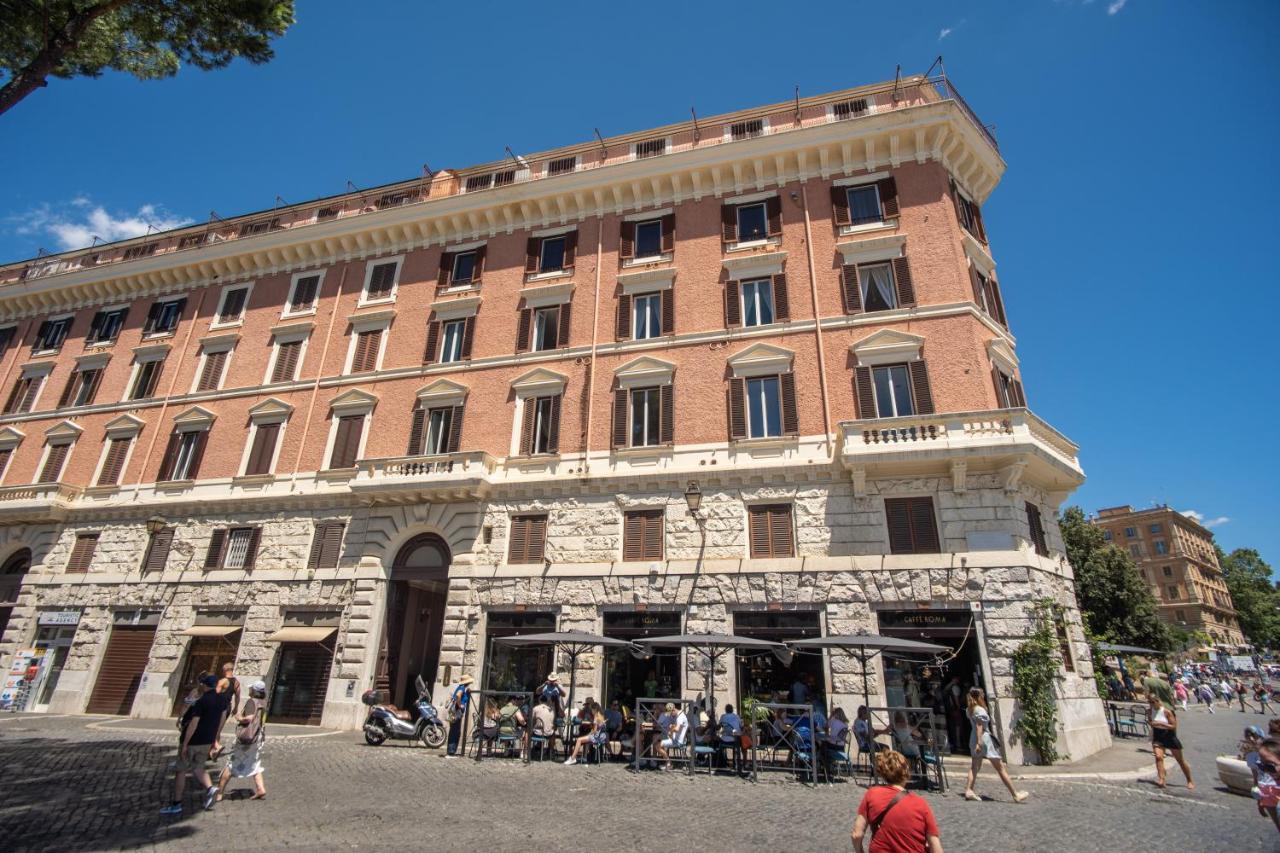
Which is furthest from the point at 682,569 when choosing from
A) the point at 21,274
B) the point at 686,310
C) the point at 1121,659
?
the point at 21,274

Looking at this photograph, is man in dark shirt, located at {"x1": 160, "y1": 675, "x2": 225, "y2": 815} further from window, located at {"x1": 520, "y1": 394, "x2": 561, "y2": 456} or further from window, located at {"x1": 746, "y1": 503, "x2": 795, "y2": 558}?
window, located at {"x1": 746, "y1": 503, "x2": 795, "y2": 558}

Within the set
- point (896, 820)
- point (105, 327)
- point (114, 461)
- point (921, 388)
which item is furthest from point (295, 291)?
point (896, 820)

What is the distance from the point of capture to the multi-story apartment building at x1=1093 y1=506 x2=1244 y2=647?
7581cm

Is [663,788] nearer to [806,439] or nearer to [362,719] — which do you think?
[806,439]

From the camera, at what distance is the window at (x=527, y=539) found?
18938 millimetres

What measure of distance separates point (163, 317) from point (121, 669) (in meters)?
14.7

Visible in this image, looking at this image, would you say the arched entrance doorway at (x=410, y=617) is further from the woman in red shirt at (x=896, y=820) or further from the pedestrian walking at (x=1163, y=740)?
the pedestrian walking at (x=1163, y=740)

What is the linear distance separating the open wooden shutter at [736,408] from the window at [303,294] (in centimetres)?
1728

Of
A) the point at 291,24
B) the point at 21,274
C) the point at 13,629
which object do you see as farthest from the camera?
the point at 21,274

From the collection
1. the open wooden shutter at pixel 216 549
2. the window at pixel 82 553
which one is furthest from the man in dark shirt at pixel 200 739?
the window at pixel 82 553

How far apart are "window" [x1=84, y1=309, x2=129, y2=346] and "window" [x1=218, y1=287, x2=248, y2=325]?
542 cm

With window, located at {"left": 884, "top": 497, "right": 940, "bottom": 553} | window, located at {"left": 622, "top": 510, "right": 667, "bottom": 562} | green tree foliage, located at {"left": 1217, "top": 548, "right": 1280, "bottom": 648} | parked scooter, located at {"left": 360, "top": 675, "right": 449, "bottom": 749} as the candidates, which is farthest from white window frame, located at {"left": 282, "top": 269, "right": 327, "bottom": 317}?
green tree foliage, located at {"left": 1217, "top": 548, "right": 1280, "bottom": 648}

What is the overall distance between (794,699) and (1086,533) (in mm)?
30217

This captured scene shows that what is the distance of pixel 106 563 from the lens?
908 inches
